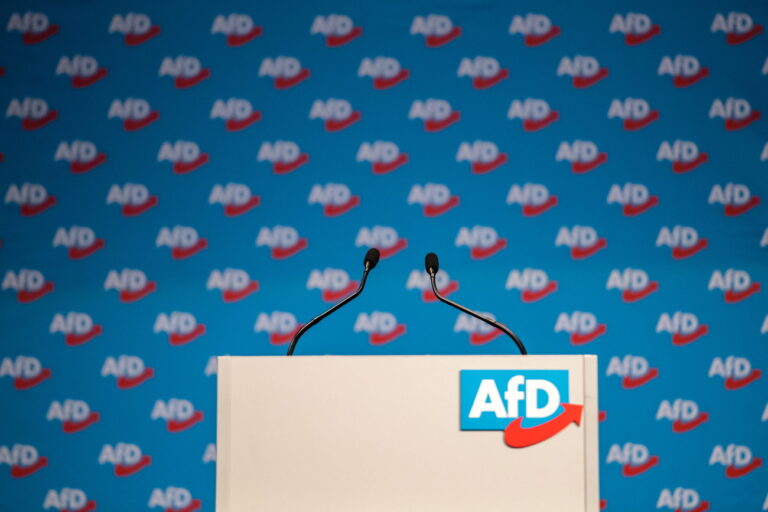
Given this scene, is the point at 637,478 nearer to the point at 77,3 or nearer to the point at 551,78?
the point at 551,78

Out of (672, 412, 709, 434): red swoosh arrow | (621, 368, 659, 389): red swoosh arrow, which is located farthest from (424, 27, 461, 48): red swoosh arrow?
(672, 412, 709, 434): red swoosh arrow

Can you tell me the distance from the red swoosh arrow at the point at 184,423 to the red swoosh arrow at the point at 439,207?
3.38 ft

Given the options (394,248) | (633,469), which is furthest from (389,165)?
(633,469)

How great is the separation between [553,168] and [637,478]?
108 cm

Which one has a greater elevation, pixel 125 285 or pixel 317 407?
pixel 125 285

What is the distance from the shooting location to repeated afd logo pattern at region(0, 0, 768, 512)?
8.01ft

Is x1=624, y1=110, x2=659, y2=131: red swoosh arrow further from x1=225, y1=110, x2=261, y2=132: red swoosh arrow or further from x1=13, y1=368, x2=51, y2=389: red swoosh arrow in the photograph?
x1=13, y1=368, x2=51, y2=389: red swoosh arrow

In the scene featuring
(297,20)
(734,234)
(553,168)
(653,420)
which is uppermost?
(297,20)

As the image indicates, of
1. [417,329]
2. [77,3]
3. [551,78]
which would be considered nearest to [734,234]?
[551,78]

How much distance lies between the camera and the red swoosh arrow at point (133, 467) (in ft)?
8.02

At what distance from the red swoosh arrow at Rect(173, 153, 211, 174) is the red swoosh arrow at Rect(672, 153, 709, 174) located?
1.61 metres

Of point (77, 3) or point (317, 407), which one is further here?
point (77, 3)

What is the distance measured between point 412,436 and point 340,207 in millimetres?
1339

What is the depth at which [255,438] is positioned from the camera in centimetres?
127
